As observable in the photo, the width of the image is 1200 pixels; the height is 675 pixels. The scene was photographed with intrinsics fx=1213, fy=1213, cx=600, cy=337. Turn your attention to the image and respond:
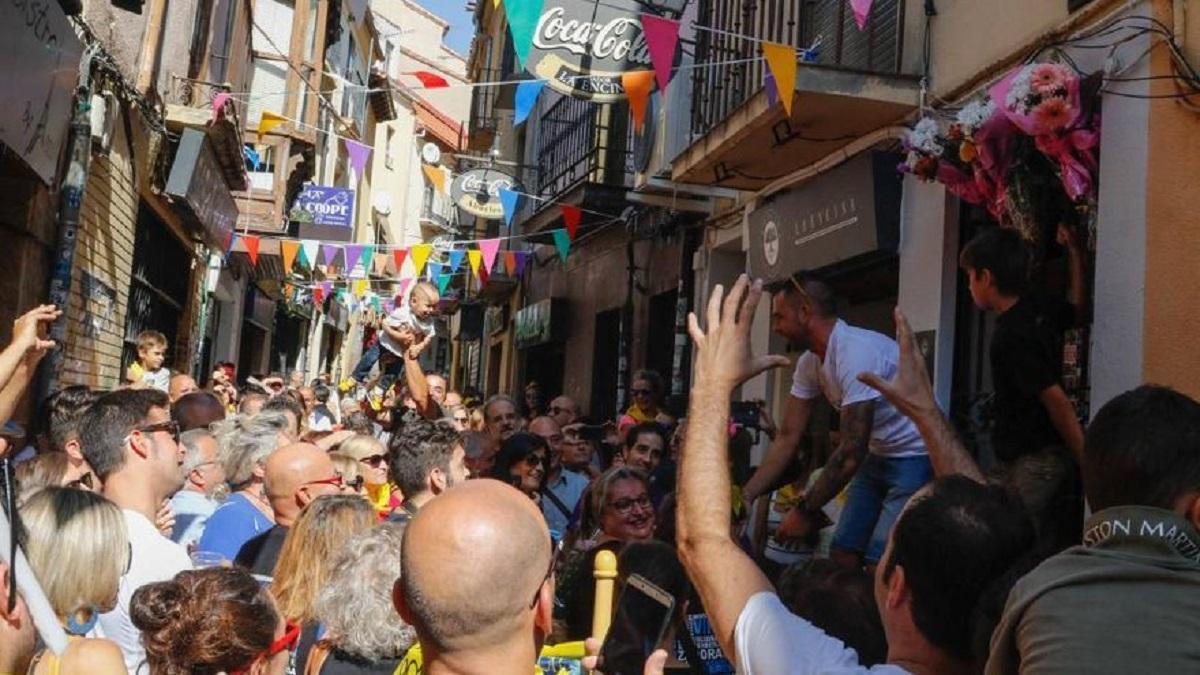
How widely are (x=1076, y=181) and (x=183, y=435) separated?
14.6ft

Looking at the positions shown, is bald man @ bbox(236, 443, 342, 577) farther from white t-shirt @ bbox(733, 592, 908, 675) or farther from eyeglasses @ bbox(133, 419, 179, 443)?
white t-shirt @ bbox(733, 592, 908, 675)

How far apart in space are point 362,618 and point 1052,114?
4.12 meters

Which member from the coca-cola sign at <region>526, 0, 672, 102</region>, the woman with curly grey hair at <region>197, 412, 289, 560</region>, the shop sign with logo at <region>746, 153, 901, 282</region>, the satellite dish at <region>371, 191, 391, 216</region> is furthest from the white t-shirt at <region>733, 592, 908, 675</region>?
the satellite dish at <region>371, 191, 391, 216</region>

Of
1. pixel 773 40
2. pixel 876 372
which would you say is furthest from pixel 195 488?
pixel 773 40

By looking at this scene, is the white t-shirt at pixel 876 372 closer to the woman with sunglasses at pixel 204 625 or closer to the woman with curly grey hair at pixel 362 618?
the woman with curly grey hair at pixel 362 618

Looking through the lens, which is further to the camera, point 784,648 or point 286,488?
point 286,488

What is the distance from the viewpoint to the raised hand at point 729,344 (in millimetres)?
2562

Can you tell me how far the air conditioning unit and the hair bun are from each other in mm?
7531

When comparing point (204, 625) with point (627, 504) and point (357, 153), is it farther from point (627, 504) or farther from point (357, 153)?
point (357, 153)

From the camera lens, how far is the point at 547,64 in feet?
34.6

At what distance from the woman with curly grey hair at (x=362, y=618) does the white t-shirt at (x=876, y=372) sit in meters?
2.30

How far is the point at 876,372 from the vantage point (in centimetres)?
505

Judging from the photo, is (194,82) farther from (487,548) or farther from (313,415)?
(487,548)

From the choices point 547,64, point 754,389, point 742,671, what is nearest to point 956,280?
point 754,389
